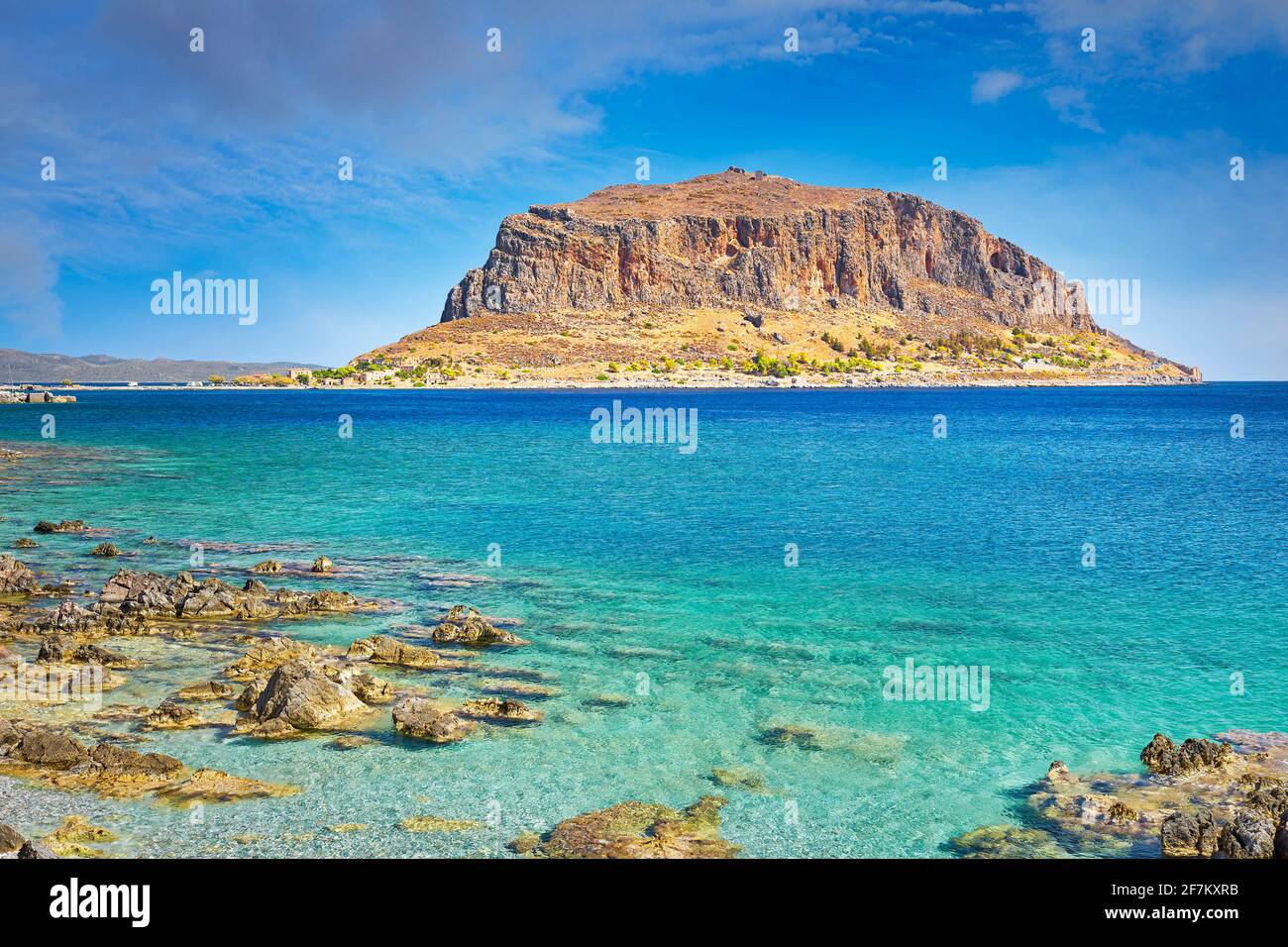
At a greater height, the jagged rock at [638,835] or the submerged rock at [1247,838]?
the submerged rock at [1247,838]

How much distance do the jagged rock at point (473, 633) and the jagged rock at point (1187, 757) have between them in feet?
37.9

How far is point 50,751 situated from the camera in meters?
12.7

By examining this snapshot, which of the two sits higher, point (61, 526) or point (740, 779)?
point (61, 526)

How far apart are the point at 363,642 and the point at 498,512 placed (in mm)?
19737

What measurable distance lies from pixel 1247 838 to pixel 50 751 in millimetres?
15073

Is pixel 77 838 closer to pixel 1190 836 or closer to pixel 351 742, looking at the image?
pixel 351 742

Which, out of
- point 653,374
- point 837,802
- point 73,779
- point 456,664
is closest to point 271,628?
point 456,664

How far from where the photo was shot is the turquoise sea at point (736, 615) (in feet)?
39.7

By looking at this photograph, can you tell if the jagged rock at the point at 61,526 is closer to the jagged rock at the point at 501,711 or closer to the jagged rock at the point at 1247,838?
the jagged rock at the point at 501,711

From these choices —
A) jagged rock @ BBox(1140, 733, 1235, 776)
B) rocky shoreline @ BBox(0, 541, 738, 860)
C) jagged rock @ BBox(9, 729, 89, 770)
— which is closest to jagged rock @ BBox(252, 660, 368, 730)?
rocky shoreline @ BBox(0, 541, 738, 860)

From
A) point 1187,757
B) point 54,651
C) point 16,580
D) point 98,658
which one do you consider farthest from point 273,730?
point 16,580

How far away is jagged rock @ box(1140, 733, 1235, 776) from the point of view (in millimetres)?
12906

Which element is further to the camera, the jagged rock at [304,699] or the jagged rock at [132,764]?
the jagged rock at [304,699]

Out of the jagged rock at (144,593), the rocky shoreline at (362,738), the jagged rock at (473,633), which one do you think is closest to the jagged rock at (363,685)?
the rocky shoreline at (362,738)
